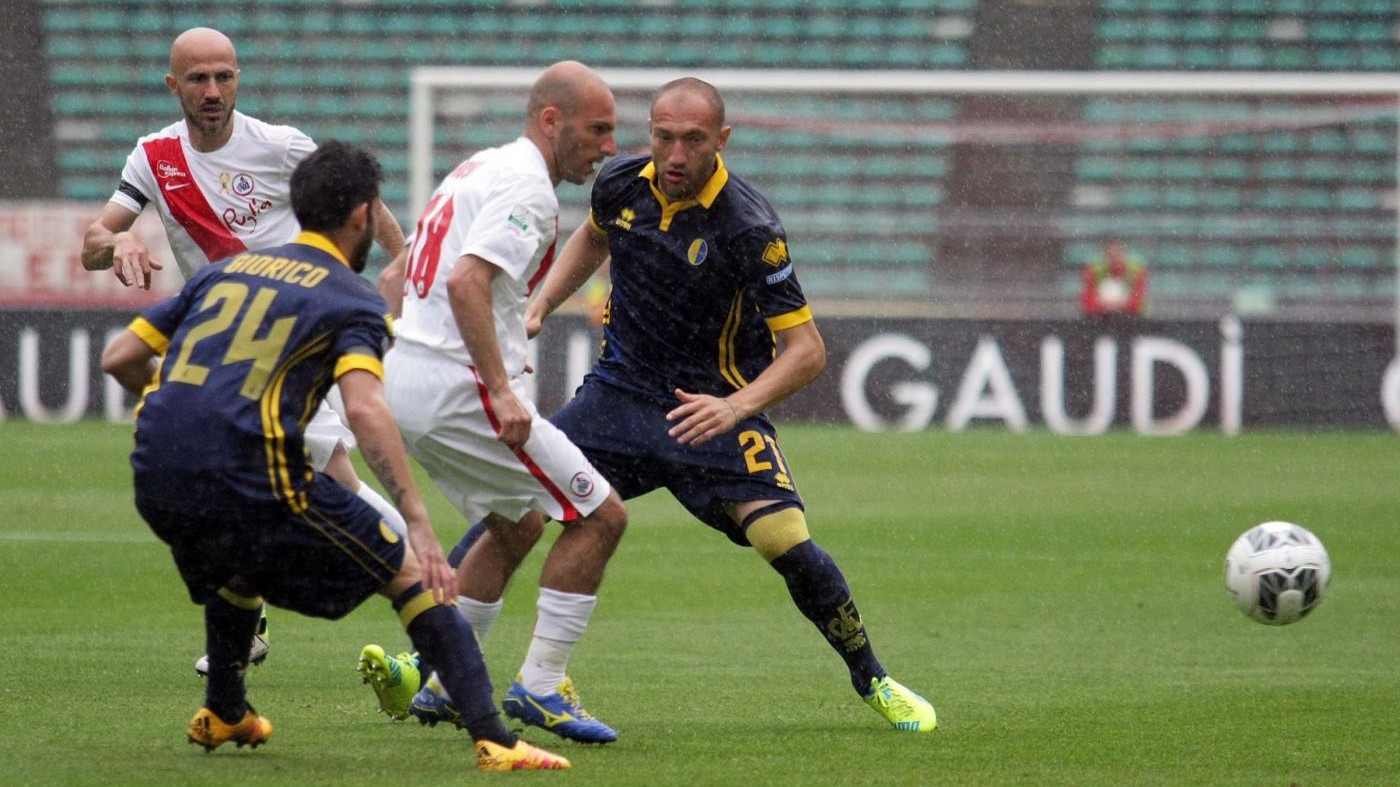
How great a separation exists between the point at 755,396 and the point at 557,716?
1.15m

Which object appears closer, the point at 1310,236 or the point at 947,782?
the point at 947,782

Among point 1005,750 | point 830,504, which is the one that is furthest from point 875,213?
point 1005,750

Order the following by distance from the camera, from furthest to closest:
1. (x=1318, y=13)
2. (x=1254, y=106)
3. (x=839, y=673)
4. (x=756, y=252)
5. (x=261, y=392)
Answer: (x=1318, y=13) < (x=1254, y=106) < (x=839, y=673) < (x=756, y=252) < (x=261, y=392)

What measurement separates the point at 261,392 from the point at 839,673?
309 cm

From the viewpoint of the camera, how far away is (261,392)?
4.72m

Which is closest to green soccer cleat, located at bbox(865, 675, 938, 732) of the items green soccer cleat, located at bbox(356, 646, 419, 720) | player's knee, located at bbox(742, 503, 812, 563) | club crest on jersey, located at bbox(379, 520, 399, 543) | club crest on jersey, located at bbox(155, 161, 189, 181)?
player's knee, located at bbox(742, 503, 812, 563)

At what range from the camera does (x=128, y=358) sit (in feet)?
16.2

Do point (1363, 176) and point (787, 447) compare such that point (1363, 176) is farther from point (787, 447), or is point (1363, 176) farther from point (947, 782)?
point (947, 782)

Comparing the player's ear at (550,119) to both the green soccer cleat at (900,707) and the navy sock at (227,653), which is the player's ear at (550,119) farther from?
the green soccer cleat at (900,707)

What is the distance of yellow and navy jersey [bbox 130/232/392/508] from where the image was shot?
470 cm

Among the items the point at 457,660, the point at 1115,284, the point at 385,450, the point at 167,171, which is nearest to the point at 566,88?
the point at 385,450

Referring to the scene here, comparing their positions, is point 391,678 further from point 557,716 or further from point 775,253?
point 775,253

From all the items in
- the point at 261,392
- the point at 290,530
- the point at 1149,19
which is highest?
the point at 1149,19

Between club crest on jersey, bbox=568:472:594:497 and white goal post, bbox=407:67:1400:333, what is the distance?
43.7ft
